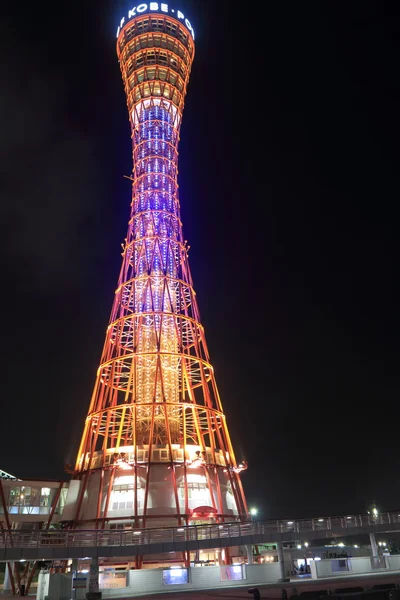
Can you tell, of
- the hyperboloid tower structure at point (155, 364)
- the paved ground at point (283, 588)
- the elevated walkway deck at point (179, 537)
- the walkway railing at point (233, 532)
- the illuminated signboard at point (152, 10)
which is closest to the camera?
the paved ground at point (283, 588)

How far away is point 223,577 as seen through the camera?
26.9 meters

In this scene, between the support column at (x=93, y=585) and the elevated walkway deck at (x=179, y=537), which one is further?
the elevated walkway deck at (x=179, y=537)

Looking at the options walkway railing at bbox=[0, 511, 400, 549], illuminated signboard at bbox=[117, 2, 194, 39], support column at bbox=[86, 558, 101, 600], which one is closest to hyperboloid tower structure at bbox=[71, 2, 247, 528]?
illuminated signboard at bbox=[117, 2, 194, 39]

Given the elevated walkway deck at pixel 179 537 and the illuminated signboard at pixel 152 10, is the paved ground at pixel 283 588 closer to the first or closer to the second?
the elevated walkway deck at pixel 179 537

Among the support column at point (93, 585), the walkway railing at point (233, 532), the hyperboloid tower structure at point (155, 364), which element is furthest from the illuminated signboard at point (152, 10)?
the support column at point (93, 585)

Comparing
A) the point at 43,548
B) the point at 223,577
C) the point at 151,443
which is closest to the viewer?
the point at 43,548

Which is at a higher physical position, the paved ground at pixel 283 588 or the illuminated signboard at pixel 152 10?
the illuminated signboard at pixel 152 10

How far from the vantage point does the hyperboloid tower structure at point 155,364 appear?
37062mm

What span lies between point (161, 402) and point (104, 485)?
300 inches

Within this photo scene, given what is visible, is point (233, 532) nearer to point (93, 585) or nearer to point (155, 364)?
point (93, 585)

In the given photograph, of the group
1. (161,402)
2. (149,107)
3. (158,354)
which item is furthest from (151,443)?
(149,107)

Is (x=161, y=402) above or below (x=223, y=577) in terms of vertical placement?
above

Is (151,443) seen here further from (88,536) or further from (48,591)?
(48,591)

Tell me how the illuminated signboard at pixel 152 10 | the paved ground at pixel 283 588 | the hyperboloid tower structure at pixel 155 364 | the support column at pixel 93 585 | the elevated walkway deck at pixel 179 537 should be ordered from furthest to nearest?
the illuminated signboard at pixel 152 10, the hyperboloid tower structure at pixel 155 364, the elevated walkway deck at pixel 179 537, the support column at pixel 93 585, the paved ground at pixel 283 588
